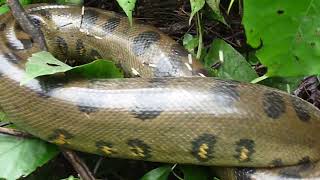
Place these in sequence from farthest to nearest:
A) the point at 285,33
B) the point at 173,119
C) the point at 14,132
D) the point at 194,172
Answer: the point at 14,132, the point at 194,172, the point at 173,119, the point at 285,33

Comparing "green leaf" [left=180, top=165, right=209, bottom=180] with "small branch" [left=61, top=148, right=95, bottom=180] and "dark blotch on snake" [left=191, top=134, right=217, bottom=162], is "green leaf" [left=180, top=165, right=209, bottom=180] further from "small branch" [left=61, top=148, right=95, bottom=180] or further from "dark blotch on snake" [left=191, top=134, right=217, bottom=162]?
"small branch" [left=61, top=148, right=95, bottom=180]

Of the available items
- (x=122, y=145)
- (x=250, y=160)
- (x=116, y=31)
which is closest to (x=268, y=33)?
(x=250, y=160)

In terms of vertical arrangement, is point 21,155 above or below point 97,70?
below

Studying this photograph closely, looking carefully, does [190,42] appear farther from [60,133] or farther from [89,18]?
[60,133]

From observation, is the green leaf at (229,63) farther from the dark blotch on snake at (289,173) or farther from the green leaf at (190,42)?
the dark blotch on snake at (289,173)

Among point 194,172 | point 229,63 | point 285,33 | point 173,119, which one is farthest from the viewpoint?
point 229,63

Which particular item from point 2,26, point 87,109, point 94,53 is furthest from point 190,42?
point 2,26

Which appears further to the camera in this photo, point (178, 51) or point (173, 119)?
point (178, 51)
